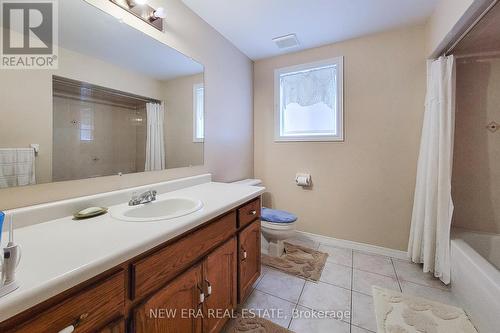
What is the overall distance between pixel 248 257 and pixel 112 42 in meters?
1.59

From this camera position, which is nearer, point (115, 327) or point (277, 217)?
point (115, 327)

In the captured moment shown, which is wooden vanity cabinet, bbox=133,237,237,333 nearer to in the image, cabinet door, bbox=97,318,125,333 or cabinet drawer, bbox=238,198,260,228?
cabinet door, bbox=97,318,125,333

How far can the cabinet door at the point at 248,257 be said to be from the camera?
1347 millimetres

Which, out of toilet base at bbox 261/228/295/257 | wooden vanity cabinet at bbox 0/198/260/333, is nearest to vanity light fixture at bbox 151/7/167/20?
wooden vanity cabinet at bbox 0/198/260/333

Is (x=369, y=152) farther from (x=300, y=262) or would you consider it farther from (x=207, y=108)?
(x=207, y=108)

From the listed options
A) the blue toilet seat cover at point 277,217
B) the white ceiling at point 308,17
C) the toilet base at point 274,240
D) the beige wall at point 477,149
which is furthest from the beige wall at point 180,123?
the beige wall at point 477,149

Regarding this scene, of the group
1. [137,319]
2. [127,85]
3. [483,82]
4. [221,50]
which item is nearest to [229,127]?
[221,50]

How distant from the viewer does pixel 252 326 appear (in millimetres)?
1309

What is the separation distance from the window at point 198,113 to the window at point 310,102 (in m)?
1.09

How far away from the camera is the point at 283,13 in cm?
182

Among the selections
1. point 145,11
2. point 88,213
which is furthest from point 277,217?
point 145,11

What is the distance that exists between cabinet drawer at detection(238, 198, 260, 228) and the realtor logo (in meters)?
1.22

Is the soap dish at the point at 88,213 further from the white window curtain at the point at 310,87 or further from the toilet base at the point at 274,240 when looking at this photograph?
the white window curtain at the point at 310,87

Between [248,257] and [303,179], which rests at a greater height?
[303,179]
